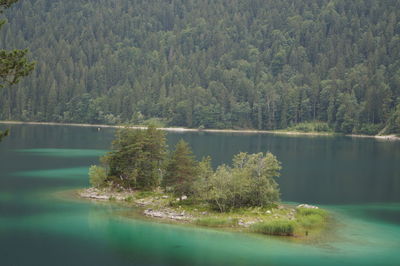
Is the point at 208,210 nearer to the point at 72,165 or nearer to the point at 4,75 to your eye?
the point at 4,75

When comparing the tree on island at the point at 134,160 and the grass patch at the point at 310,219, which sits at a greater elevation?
the tree on island at the point at 134,160

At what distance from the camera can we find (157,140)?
257 ft

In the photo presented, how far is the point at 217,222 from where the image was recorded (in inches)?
2304

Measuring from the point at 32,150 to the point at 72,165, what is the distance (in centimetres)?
3055

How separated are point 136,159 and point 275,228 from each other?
25.9 meters

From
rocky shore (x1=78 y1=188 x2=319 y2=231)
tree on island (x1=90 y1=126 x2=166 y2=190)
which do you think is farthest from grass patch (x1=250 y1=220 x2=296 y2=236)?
tree on island (x1=90 y1=126 x2=166 y2=190)

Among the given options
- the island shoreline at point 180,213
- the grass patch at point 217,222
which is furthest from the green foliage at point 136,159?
the grass patch at point 217,222

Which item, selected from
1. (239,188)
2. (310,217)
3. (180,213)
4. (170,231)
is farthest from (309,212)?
(170,231)

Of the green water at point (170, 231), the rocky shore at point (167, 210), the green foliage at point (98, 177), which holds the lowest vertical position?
the green water at point (170, 231)

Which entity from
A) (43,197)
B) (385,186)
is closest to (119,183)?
(43,197)

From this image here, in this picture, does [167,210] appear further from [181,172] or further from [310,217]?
[310,217]

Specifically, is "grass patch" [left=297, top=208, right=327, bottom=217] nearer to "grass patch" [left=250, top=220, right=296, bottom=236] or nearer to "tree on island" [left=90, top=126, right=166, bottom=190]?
"grass patch" [left=250, top=220, right=296, bottom=236]

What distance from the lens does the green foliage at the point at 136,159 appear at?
2992 inches

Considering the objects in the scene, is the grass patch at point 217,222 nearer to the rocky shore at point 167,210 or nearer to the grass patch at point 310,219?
the rocky shore at point 167,210
